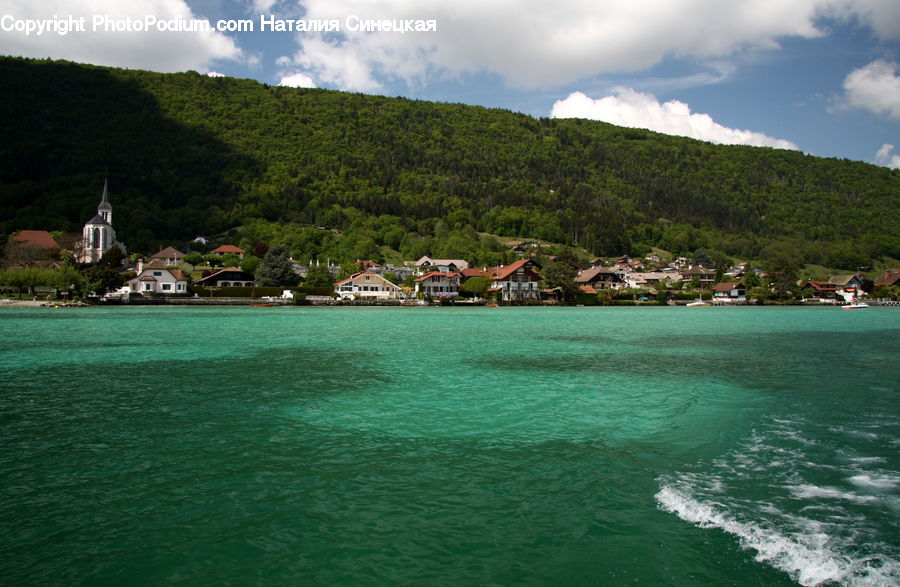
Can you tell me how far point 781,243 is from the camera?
181 metres

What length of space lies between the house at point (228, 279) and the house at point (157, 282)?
23.5 feet

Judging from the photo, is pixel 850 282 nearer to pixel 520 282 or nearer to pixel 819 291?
pixel 819 291

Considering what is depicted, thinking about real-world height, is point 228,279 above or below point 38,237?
below

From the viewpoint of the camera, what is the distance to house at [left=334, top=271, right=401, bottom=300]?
89.1m

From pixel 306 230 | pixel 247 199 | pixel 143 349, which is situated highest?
pixel 247 199

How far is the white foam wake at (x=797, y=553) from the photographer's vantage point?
533 centimetres

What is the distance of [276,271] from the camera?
87438 millimetres

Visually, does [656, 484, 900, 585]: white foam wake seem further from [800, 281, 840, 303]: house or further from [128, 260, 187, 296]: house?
[800, 281, 840, 303]: house

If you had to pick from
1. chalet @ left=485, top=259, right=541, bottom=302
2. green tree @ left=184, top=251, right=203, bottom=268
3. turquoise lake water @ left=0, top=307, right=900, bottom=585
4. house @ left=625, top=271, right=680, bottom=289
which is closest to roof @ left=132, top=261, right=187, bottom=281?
green tree @ left=184, top=251, right=203, bottom=268

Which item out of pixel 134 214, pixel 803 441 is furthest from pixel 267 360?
pixel 134 214

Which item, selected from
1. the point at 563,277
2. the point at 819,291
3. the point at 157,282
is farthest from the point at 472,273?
the point at 819,291

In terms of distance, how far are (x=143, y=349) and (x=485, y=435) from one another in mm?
19990

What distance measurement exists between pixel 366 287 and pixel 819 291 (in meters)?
88.5

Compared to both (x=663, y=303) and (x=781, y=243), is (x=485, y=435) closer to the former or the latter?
(x=663, y=303)
